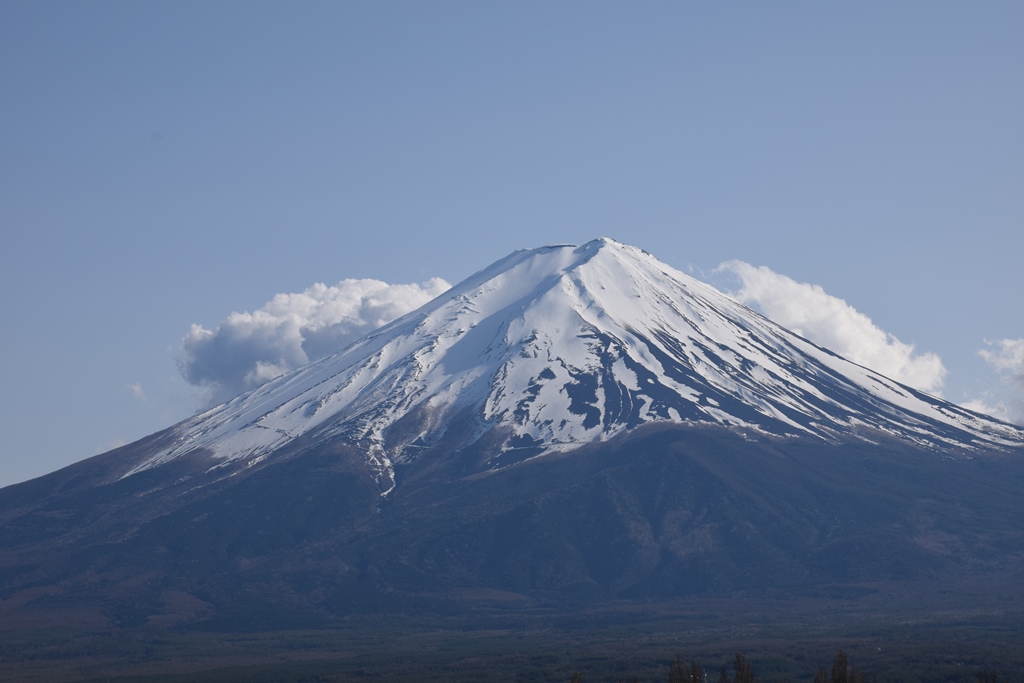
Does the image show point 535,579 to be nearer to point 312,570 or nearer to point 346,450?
Result: point 312,570

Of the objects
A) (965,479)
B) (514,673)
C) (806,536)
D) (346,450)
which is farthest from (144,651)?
(965,479)

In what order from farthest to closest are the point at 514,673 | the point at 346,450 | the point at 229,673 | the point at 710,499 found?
the point at 346,450 → the point at 710,499 → the point at 229,673 → the point at 514,673

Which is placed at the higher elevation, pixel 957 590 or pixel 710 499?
pixel 710 499

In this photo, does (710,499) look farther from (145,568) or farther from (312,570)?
(145,568)

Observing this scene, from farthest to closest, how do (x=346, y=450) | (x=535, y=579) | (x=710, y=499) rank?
(x=346, y=450) < (x=710, y=499) < (x=535, y=579)

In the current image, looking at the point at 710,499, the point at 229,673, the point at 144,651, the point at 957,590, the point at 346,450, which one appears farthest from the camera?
the point at 346,450

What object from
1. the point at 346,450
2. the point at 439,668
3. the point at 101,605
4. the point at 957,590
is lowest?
the point at 957,590

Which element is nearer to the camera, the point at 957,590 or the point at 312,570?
the point at 957,590

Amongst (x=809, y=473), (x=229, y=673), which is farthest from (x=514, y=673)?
(x=809, y=473)

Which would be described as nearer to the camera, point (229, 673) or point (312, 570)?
point (229, 673)
